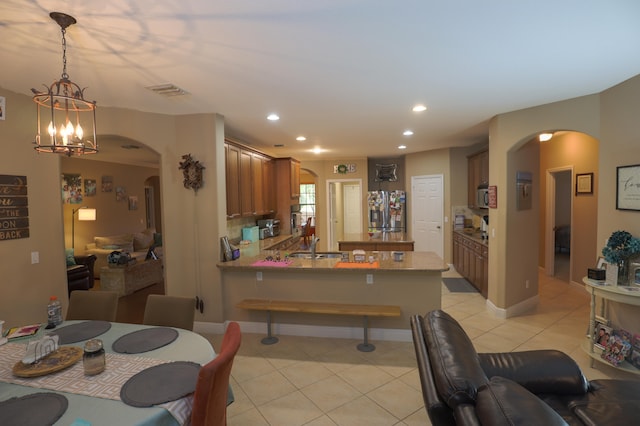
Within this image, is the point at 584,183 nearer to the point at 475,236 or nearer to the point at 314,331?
the point at 475,236

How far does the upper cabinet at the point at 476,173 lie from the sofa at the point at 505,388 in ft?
13.3

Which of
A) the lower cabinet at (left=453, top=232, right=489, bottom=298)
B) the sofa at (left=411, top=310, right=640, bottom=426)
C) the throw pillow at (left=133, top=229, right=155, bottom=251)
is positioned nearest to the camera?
the sofa at (left=411, top=310, right=640, bottom=426)

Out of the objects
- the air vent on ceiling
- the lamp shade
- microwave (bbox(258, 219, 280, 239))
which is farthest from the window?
the air vent on ceiling

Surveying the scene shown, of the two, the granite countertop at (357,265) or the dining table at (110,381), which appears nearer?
the dining table at (110,381)

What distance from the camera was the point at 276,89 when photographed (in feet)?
9.87

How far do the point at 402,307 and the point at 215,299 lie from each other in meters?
2.22

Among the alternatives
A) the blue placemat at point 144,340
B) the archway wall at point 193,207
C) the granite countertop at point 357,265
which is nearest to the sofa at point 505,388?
the granite countertop at point 357,265

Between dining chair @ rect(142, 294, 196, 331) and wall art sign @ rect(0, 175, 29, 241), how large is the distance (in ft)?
5.11

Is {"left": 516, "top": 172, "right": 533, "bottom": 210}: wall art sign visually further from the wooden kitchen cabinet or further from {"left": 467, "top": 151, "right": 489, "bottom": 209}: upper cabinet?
the wooden kitchen cabinet

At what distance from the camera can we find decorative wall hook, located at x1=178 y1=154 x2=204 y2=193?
3777 millimetres

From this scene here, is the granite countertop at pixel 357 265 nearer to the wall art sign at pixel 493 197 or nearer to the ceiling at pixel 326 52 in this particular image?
the wall art sign at pixel 493 197

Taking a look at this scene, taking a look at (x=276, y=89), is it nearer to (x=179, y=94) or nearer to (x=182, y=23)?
(x=179, y=94)

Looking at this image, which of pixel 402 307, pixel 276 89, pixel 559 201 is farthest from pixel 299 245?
pixel 559 201

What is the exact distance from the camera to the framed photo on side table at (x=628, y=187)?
284 centimetres
